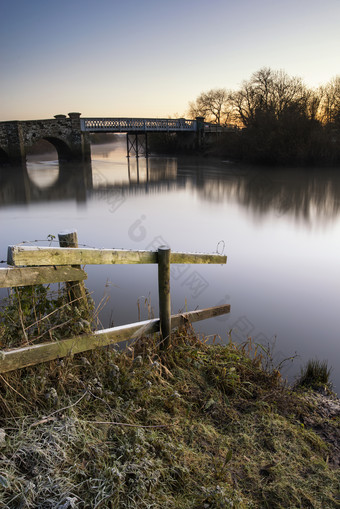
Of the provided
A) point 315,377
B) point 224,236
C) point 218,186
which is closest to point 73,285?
point 315,377

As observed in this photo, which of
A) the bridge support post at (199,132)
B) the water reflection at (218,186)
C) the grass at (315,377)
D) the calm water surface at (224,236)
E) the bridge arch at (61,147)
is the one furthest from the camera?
the bridge support post at (199,132)

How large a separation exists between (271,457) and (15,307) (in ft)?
7.94

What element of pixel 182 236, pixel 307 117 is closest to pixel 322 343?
pixel 182 236

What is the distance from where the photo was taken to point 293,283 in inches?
305

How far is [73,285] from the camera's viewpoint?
10.6ft

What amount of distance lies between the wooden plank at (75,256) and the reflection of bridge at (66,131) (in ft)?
102

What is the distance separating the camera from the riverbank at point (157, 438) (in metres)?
2.18

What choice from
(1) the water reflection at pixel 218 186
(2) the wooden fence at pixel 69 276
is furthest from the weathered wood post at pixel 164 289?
(1) the water reflection at pixel 218 186

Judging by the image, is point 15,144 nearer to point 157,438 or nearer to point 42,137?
point 42,137

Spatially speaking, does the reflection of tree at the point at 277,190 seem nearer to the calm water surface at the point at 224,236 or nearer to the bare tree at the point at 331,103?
the calm water surface at the point at 224,236

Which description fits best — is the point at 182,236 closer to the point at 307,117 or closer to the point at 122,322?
the point at 122,322

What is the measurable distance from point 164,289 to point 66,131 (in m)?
33.9

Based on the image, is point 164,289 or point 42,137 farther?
point 42,137

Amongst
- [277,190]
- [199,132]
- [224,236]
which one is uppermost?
[199,132]
